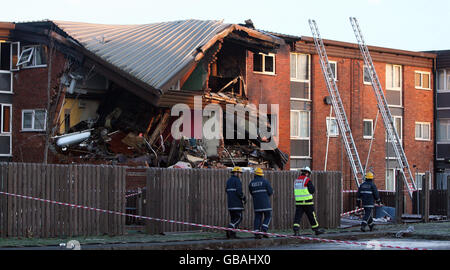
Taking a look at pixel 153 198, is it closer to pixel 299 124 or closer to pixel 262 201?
pixel 262 201

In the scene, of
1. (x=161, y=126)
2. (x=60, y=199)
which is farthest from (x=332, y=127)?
(x=60, y=199)

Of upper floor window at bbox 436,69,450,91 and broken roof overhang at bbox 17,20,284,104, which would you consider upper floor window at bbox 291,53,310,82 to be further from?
upper floor window at bbox 436,69,450,91

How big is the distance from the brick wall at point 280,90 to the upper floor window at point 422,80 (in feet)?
32.9

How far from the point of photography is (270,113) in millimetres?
36156

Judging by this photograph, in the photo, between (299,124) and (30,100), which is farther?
(299,124)

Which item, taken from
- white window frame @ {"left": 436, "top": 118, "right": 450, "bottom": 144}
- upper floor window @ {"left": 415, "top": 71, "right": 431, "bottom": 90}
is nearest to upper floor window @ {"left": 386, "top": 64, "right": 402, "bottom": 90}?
upper floor window @ {"left": 415, "top": 71, "right": 431, "bottom": 90}

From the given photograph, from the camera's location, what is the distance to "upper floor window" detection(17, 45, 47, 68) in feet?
94.2

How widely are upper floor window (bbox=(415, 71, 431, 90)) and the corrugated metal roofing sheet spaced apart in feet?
54.7

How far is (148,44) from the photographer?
2933cm

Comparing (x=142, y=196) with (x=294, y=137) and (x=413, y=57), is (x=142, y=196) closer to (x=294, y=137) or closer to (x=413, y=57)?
(x=294, y=137)

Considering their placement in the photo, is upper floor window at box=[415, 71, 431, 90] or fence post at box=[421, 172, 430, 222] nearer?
fence post at box=[421, 172, 430, 222]

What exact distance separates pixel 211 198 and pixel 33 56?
12.8m

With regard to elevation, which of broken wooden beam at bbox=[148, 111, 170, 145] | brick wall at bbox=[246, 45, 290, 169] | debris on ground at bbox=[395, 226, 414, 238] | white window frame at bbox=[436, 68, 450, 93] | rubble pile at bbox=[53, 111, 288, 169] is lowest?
debris on ground at bbox=[395, 226, 414, 238]

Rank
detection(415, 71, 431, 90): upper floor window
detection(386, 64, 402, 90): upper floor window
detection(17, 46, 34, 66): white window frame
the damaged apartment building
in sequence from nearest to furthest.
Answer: the damaged apartment building < detection(17, 46, 34, 66): white window frame < detection(386, 64, 402, 90): upper floor window < detection(415, 71, 431, 90): upper floor window
